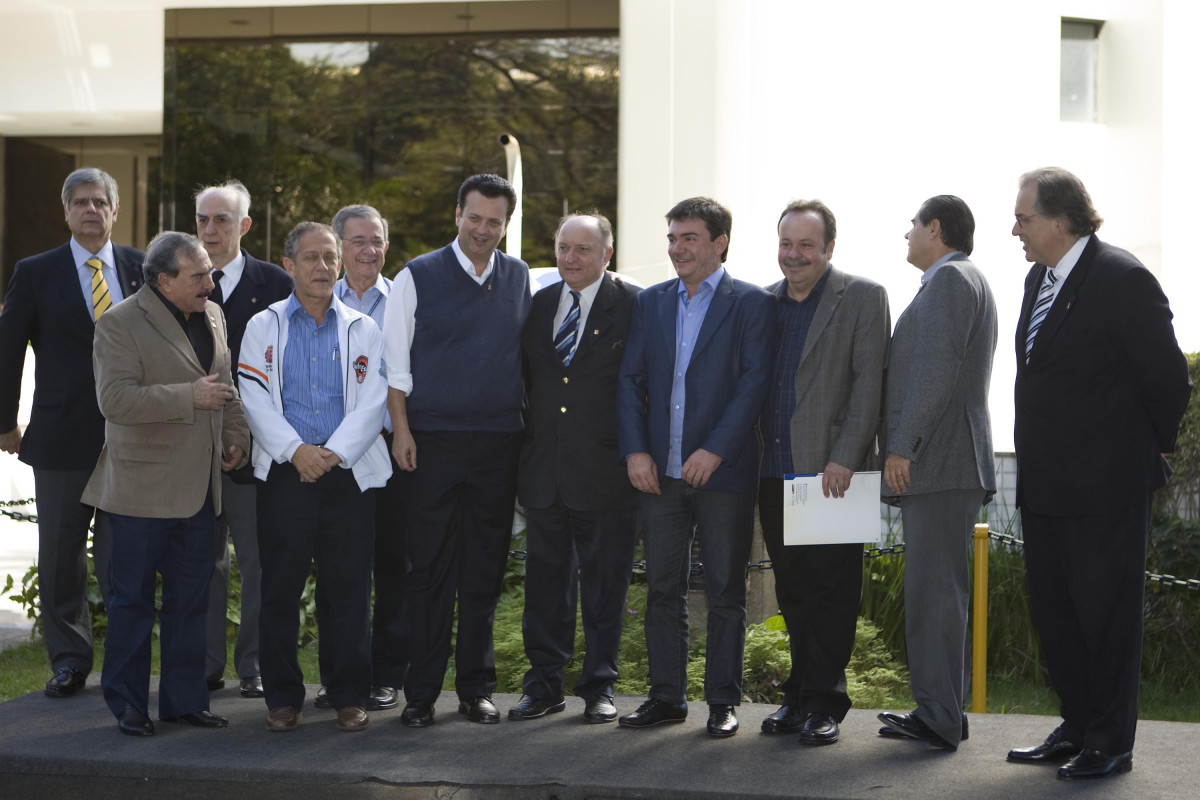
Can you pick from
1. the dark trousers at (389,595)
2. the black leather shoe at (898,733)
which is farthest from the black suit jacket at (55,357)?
the black leather shoe at (898,733)

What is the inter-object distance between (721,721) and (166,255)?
2661 mm

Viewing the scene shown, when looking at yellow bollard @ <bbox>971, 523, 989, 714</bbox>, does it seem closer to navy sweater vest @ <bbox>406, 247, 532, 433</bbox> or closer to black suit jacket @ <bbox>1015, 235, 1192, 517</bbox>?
black suit jacket @ <bbox>1015, 235, 1192, 517</bbox>

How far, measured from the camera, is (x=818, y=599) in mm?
4738

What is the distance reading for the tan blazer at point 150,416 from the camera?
181 inches

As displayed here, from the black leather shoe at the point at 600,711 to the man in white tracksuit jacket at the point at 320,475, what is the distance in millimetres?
853

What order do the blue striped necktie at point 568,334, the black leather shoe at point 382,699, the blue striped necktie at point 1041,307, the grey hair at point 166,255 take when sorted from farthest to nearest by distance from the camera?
the black leather shoe at point 382,699, the blue striped necktie at point 568,334, the grey hair at point 166,255, the blue striped necktie at point 1041,307

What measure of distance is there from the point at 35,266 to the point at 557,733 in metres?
2.90

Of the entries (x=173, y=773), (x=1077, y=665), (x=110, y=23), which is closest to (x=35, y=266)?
(x=173, y=773)

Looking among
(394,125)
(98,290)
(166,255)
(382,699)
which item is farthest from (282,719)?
(394,125)

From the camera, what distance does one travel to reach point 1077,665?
4.46 m

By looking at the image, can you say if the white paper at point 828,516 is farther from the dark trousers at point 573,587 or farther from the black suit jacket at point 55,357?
the black suit jacket at point 55,357

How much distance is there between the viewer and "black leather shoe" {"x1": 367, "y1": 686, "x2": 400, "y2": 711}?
5211mm

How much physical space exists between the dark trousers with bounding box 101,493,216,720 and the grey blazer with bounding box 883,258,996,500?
8.51 ft

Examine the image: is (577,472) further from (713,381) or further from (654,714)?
(654,714)
